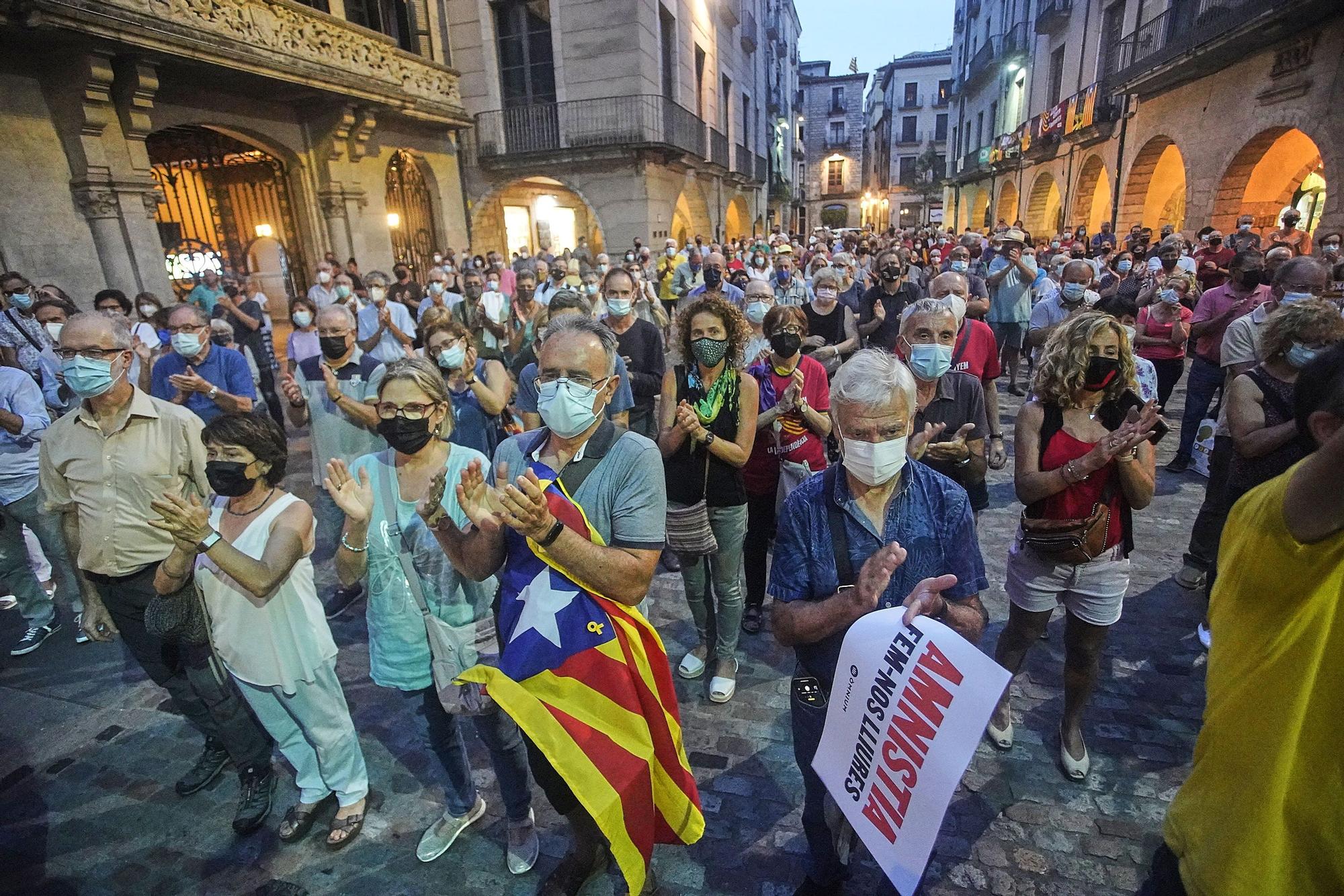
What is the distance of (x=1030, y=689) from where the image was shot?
3539mm

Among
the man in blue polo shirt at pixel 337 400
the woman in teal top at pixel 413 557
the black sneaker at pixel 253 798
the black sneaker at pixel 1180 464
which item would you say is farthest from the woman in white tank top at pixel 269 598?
the black sneaker at pixel 1180 464

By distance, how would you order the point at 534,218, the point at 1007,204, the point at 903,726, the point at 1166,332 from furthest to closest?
the point at 1007,204 < the point at 534,218 < the point at 1166,332 < the point at 903,726

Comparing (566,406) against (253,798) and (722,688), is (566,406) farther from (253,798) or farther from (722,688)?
(253,798)

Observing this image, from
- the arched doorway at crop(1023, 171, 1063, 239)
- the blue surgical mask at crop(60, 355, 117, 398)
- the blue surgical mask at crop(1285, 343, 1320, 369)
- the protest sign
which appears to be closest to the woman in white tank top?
the blue surgical mask at crop(60, 355, 117, 398)

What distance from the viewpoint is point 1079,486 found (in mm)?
2744

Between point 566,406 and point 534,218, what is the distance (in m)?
20.2

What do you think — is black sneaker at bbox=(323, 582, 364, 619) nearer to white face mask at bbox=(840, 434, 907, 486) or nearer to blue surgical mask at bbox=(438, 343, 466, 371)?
blue surgical mask at bbox=(438, 343, 466, 371)

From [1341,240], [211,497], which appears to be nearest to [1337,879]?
[211,497]

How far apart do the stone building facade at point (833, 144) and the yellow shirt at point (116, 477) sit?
219 ft

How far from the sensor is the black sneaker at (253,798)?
114 inches

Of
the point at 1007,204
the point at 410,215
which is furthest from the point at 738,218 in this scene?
the point at 410,215

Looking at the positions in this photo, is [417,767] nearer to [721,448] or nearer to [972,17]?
[721,448]

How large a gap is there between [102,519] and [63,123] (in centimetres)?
929

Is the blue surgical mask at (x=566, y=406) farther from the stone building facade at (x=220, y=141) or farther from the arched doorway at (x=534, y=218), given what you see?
the arched doorway at (x=534, y=218)
